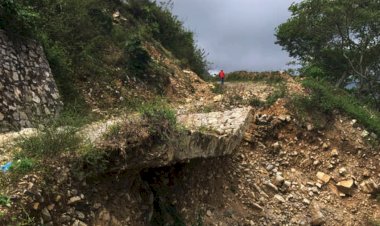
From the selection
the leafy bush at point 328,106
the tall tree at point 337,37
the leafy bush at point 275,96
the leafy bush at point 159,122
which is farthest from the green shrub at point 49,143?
the tall tree at point 337,37

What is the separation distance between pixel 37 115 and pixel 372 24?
16.2 metres

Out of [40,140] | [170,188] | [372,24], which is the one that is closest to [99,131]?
[40,140]

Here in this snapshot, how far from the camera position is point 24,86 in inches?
354

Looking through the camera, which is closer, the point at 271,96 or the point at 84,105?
the point at 84,105

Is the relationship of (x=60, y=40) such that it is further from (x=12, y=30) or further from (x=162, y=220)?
(x=162, y=220)

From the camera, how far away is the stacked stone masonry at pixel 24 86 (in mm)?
8312

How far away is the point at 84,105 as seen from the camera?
10688 mm

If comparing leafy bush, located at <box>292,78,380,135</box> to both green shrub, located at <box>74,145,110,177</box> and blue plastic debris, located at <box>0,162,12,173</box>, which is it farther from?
blue plastic debris, located at <box>0,162,12,173</box>

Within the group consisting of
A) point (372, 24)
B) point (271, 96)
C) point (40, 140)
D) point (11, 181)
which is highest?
point (372, 24)

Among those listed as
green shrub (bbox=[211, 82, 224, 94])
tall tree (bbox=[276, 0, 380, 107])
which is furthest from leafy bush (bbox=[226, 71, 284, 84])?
tall tree (bbox=[276, 0, 380, 107])

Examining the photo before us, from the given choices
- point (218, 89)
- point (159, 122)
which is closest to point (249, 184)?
point (159, 122)

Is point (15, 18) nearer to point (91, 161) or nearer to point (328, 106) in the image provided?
point (91, 161)

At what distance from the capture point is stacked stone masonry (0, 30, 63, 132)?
8312 millimetres

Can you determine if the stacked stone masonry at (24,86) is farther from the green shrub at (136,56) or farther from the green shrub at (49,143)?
the green shrub at (136,56)
